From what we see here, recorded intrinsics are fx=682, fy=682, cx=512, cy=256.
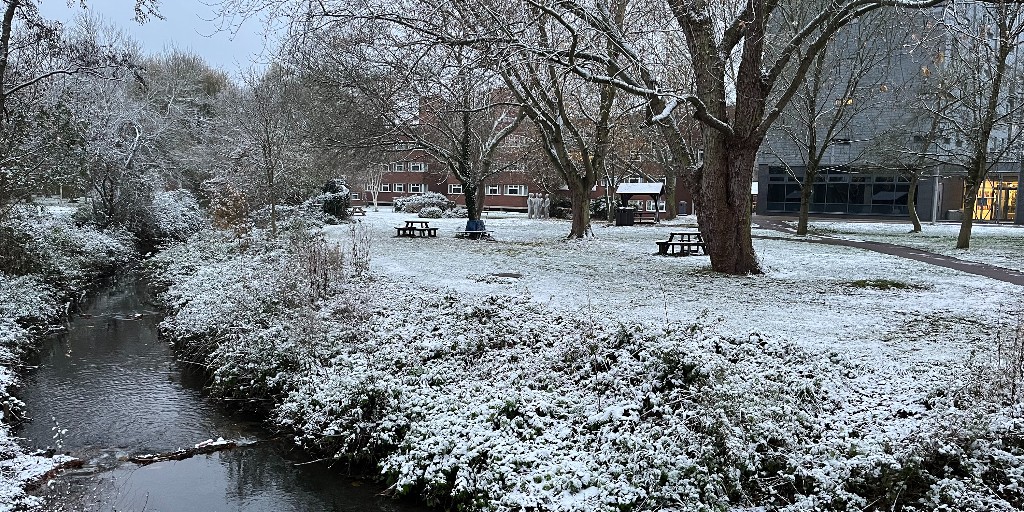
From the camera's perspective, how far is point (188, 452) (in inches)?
285

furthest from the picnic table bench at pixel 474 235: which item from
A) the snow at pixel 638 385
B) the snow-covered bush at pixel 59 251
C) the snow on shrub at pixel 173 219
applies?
the snow at pixel 638 385

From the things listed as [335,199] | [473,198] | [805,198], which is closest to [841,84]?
[805,198]

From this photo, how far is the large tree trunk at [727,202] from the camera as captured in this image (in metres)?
13.4

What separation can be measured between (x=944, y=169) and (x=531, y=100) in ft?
102

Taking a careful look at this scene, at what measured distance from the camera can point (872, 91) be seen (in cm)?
2780

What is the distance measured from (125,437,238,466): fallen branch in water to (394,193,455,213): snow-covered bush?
37743 millimetres

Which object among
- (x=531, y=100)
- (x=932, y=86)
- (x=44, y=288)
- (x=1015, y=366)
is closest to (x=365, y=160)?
(x=531, y=100)

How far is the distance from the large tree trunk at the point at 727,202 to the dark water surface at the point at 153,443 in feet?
31.1

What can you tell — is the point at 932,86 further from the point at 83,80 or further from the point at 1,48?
the point at 83,80

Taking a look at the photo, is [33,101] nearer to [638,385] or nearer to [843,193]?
[638,385]

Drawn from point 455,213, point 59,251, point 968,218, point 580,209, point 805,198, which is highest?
point 805,198

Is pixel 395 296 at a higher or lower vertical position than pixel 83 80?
lower

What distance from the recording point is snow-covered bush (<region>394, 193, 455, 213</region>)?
4619cm

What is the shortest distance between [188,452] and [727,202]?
10.5 metres
